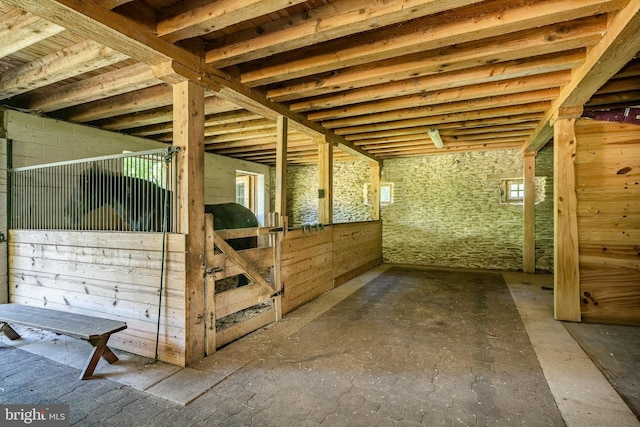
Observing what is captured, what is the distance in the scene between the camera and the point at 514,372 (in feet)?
7.45

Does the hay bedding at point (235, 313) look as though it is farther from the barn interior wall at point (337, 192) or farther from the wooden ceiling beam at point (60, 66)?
the barn interior wall at point (337, 192)

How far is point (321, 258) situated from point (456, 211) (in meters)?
3.69

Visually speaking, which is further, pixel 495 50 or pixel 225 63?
pixel 225 63

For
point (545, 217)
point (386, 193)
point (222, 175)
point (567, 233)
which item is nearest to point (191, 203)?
point (567, 233)

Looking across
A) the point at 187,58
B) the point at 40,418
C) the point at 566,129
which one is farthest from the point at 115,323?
the point at 566,129

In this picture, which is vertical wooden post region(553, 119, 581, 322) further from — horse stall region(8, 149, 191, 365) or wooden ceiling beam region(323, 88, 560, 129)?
horse stall region(8, 149, 191, 365)

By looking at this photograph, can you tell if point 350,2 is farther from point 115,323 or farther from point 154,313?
point 115,323

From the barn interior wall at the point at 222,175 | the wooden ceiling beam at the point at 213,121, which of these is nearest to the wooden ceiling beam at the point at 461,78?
the wooden ceiling beam at the point at 213,121

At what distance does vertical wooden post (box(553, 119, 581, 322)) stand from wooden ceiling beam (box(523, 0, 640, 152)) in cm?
36

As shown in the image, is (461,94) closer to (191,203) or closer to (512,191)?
(191,203)

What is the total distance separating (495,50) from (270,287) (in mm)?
2994

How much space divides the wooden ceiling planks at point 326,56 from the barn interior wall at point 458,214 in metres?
2.08

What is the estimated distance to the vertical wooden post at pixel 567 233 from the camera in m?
3.39

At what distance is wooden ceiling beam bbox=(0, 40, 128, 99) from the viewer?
8.29 ft
